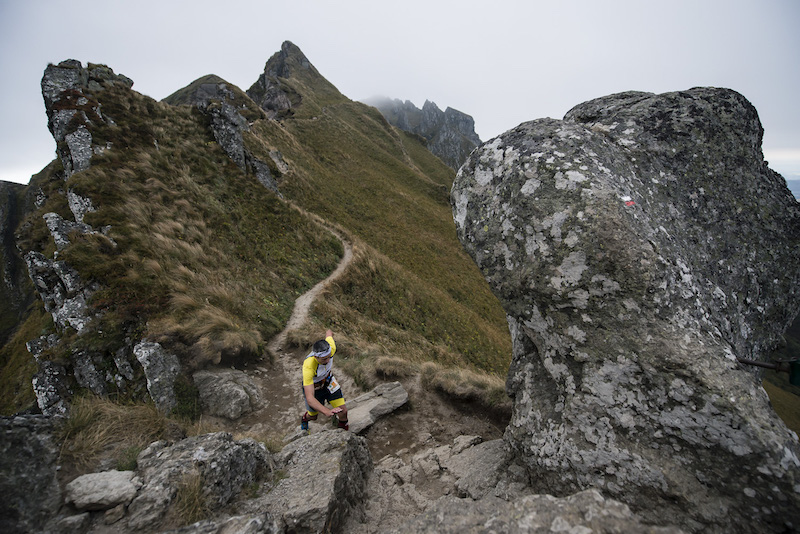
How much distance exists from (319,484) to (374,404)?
3.69 meters

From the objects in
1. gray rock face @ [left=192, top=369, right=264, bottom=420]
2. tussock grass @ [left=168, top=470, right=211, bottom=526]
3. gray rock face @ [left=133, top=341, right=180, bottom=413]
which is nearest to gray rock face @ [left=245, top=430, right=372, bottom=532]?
tussock grass @ [left=168, top=470, right=211, bottom=526]

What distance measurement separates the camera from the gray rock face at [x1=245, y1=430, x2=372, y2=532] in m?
4.02

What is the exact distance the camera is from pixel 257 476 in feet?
15.8

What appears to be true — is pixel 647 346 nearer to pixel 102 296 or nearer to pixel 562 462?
pixel 562 462

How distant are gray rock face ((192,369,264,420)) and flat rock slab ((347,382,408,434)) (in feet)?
8.89

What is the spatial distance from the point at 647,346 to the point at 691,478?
1.42 metres

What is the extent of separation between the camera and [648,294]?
13.7ft

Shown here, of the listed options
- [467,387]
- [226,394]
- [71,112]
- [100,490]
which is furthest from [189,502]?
[71,112]

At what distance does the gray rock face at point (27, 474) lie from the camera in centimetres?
321

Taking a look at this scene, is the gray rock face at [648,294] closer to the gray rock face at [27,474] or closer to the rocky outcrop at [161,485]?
the rocky outcrop at [161,485]

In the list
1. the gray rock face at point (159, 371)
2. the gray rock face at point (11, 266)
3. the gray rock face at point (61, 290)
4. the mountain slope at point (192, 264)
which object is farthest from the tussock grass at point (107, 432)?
the gray rock face at point (11, 266)

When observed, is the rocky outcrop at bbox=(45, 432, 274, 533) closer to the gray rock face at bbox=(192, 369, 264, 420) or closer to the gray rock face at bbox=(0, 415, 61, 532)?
the gray rock face at bbox=(0, 415, 61, 532)

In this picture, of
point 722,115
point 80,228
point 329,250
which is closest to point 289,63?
point 329,250

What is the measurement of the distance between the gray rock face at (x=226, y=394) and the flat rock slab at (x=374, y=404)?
8.89ft
